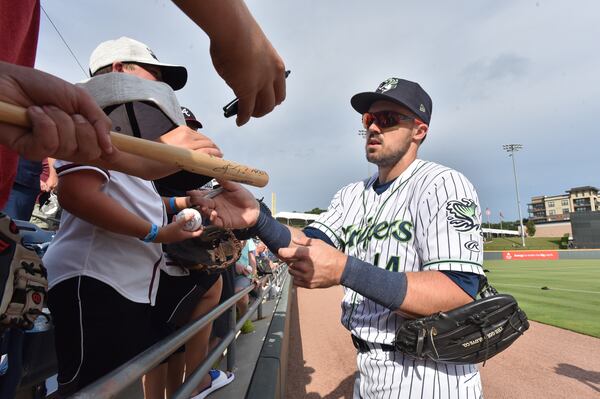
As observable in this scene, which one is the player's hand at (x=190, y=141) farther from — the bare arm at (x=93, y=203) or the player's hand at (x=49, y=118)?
the bare arm at (x=93, y=203)

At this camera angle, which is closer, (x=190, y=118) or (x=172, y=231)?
(x=172, y=231)

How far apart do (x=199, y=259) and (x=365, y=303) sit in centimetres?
86

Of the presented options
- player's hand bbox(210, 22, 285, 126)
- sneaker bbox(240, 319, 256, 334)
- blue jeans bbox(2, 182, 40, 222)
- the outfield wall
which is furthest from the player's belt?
the outfield wall

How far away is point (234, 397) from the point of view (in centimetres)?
235

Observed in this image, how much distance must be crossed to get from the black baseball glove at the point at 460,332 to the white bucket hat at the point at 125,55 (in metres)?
1.47

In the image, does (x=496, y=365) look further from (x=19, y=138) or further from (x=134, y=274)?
(x=19, y=138)

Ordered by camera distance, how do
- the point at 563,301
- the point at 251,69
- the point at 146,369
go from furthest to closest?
the point at 563,301, the point at 146,369, the point at 251,69

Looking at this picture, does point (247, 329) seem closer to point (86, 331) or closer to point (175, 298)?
point (175, 298)

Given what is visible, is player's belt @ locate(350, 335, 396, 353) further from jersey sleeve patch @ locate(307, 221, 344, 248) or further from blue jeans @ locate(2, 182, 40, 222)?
blue jeans @ locate(2, 182, 40, 222)

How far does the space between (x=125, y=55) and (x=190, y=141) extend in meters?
0.81

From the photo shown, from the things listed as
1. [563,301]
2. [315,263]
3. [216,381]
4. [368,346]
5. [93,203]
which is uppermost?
[93,203]

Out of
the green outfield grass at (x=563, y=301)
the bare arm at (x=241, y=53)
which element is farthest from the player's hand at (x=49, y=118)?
the green outfield grass at (x=563, y=301)

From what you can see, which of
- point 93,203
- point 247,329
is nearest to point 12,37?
point 93,203

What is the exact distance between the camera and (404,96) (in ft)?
6.61
